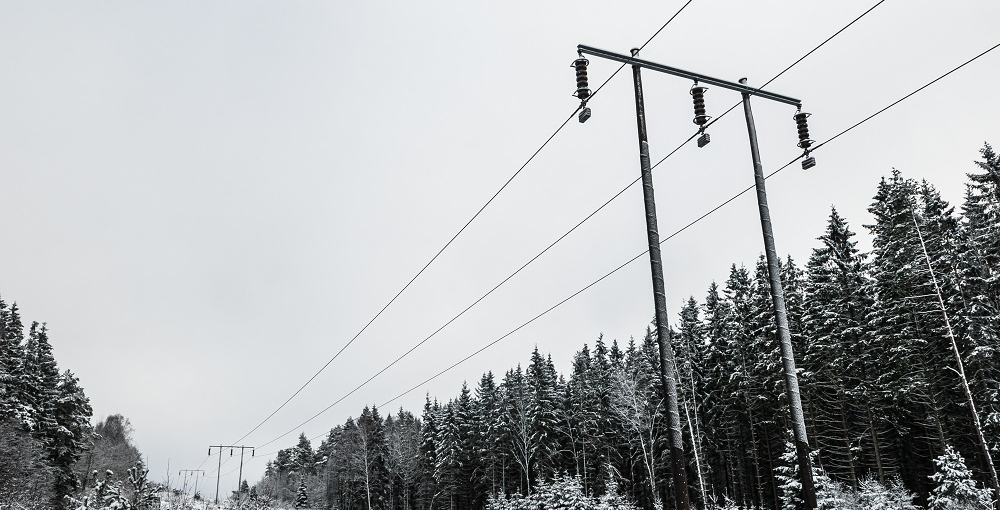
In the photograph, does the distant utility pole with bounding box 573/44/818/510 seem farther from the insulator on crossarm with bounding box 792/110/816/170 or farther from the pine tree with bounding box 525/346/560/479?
the pine tree with bounding box 525/346/560/479

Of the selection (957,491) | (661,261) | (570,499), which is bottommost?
(957,491)

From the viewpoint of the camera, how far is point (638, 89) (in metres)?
13.5

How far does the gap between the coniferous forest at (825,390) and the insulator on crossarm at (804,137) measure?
72.2ft

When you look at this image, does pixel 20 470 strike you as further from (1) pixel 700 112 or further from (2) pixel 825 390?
(2) pixel 825 390

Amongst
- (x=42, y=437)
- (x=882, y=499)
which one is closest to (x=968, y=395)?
(x=882, y=499)

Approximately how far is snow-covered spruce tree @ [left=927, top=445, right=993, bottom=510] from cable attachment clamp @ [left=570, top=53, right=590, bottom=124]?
88.4 ft

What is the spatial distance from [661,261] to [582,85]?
12.6 ft

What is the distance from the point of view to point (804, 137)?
15.3 meters

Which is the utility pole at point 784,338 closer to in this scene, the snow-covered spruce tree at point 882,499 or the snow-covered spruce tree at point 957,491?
the snow-covered spruce tree at point 957,491

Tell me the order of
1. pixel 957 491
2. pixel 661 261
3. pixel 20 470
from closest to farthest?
1. pixel 661 261
2. pixel 957 491
3. pixel 20 470

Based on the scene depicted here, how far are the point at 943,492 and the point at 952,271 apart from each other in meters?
12.0

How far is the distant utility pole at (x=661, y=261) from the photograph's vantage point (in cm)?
1114

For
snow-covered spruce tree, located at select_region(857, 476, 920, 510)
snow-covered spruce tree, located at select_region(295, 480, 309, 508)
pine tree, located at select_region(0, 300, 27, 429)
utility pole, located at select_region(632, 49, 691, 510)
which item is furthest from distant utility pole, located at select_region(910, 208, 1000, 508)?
snow-covered spruce tree, located at select_region(295, 480, 309, 508)

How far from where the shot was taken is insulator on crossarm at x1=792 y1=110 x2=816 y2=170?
48.9ft
